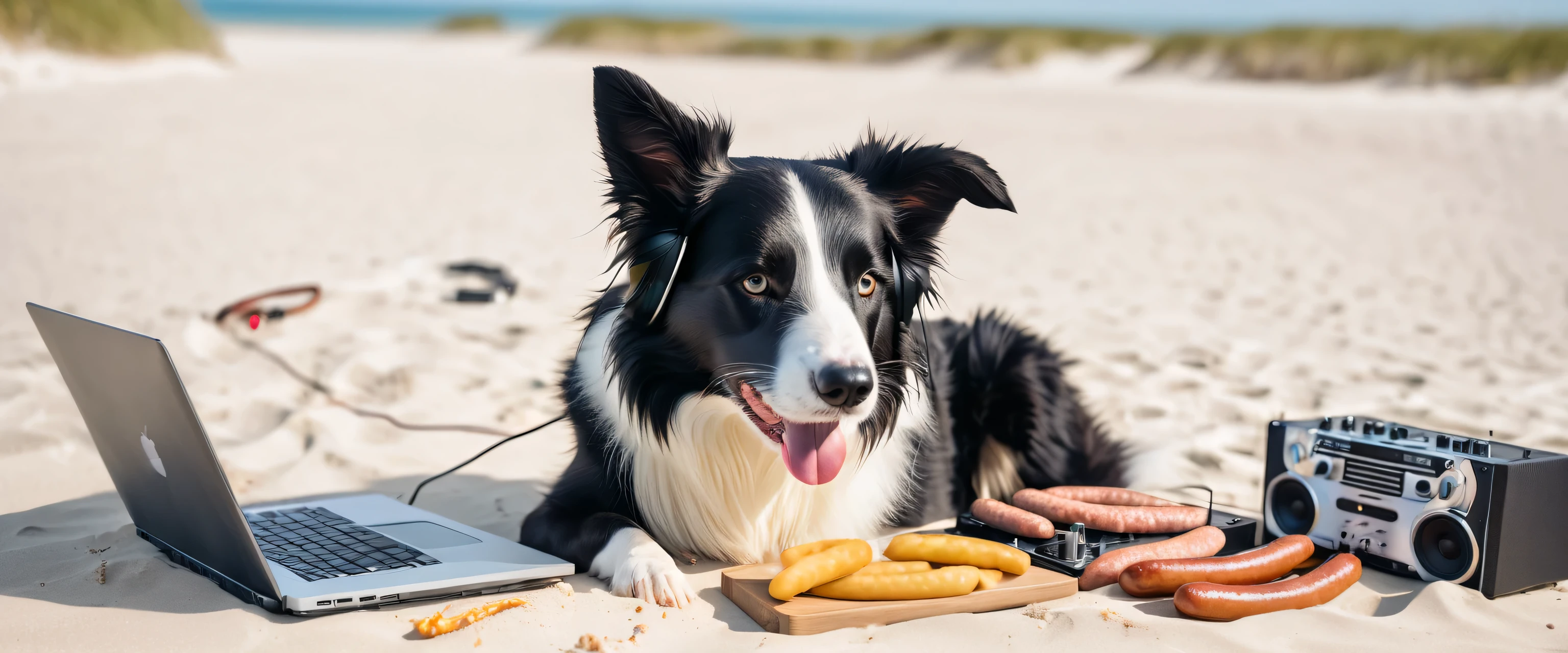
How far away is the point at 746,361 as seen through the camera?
9.62 ft

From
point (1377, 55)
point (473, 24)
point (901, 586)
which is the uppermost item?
point (473, 24)

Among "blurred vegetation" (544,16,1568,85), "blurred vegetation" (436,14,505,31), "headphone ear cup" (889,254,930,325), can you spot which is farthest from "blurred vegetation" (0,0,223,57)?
"blurred vegetation" (436,14,505,31)

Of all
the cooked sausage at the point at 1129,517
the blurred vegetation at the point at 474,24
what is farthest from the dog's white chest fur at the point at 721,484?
the blurred vegetation at the point at 474,24

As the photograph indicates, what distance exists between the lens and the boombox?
302 centimetres

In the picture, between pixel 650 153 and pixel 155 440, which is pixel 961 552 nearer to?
pixel 650 153

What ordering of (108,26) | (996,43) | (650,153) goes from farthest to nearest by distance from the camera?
(996,43) → (108,26) → (650,153)

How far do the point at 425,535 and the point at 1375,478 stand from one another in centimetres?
287

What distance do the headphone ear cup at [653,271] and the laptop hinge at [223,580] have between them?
3.90 ft

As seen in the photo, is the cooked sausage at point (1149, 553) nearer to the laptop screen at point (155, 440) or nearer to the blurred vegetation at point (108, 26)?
the laptop screen at point (155, 440)

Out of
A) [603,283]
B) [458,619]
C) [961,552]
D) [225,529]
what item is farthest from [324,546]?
[603,283]

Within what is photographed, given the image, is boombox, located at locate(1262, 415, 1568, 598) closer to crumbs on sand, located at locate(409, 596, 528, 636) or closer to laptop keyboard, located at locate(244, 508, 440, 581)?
crumbs on sand, located at locate(409, 596, 528, 636)

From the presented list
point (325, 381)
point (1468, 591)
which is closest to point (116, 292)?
point (325, 381)

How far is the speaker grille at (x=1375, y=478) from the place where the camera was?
10.5ft

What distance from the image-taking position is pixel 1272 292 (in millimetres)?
9414
